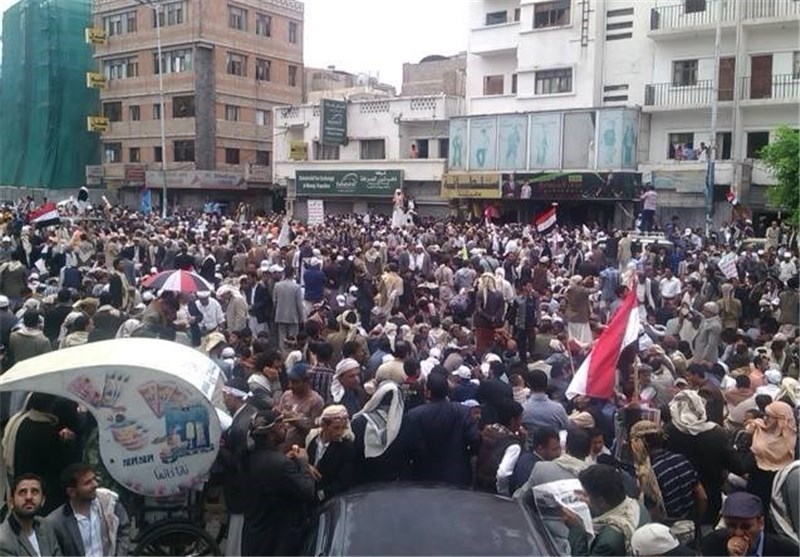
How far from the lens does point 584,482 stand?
487 centimetres

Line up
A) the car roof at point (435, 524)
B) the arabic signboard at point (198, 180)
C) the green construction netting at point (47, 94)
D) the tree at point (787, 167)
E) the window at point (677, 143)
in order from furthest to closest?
the green construction netting at point (47, 94) < the arabic signboard at point (198, 180) < the window at point (677, 143) < the tree at point (787, 167) < the car roof at point (435, 524)

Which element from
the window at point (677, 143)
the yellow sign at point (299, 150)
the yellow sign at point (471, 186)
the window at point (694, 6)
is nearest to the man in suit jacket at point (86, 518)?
the window at point (677, 143)

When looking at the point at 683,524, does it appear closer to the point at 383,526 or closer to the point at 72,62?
the point at 383,526

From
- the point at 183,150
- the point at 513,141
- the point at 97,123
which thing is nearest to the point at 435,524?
the point at 513,141

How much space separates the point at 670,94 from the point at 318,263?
21408 mm

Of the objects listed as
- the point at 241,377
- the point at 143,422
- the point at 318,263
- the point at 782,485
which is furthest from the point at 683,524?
the point at 318,263

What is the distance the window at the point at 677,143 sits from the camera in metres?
31.4

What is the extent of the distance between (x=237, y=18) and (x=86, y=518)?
142ft

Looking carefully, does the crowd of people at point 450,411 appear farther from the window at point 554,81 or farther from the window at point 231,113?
the window at point 231,113

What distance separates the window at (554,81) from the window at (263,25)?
1795 cm

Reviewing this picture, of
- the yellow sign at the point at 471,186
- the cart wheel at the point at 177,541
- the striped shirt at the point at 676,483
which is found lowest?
the cart wheel at the point at 177,541

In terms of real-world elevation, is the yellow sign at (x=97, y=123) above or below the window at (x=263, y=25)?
below

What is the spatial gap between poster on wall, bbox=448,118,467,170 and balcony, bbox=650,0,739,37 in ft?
27.8

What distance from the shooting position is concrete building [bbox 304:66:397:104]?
50797 mm
